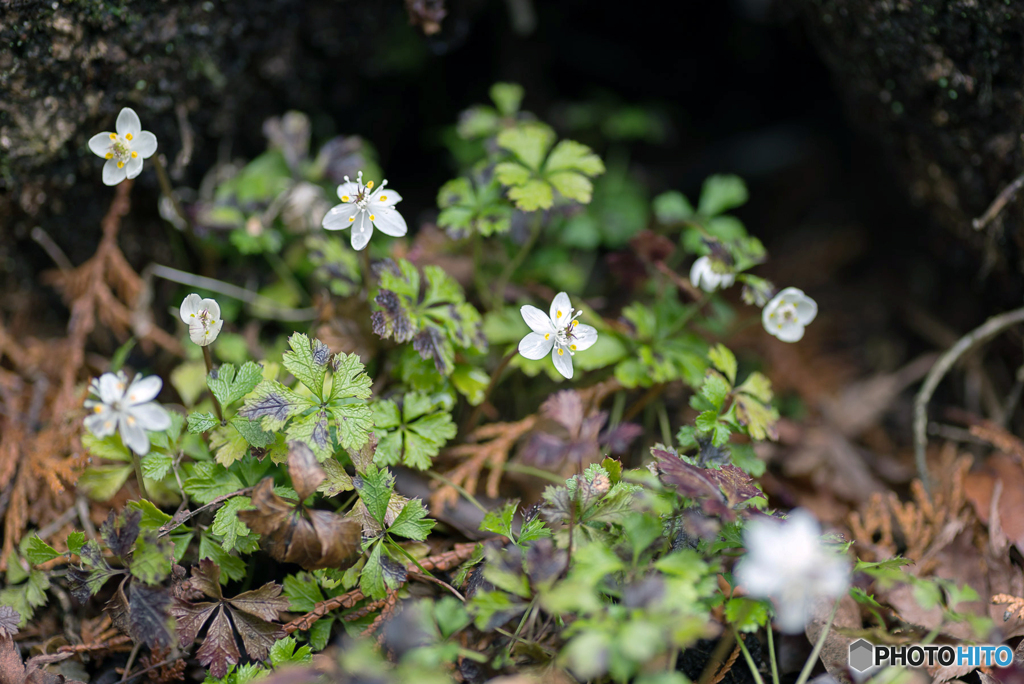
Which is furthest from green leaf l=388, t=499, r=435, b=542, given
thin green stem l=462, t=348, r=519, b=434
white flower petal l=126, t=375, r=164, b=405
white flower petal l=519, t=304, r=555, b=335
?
white flower petal l=126, t=375, r=164, b=405

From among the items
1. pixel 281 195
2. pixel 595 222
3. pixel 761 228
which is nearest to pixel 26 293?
pixel 281 195

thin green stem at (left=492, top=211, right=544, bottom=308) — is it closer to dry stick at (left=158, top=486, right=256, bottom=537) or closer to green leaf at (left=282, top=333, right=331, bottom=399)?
green leaf at (left=282, top=333, right=331, bottom=399)

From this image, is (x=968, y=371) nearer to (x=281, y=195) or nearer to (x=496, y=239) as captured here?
(x=496, y=239)

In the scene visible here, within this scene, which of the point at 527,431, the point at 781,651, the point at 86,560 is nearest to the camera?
the point at 86,560

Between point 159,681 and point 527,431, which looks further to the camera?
point 527,431

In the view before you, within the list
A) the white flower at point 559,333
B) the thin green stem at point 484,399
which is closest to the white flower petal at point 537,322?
the white flower at point 559,333

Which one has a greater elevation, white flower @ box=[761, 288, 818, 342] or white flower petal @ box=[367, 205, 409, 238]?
white flower petal @ box=[367, 205, 409, 238]

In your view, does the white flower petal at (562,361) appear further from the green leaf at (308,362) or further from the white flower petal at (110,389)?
the white flower petal at (110,389)
